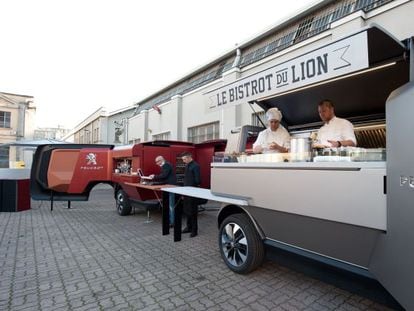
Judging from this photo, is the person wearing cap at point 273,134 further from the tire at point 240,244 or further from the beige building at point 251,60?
the tire at point 240,244

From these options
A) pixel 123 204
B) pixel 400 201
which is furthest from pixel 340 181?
pixel 123 204

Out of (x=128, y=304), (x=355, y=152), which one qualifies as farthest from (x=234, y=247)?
(x=355, y=152)

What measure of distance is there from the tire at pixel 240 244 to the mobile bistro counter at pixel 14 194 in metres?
8.16

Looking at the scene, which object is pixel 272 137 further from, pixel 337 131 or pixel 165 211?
pixel 165 211

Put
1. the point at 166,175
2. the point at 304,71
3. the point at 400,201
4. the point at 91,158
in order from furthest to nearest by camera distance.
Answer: the point at 91,158, the point at 166,175, the point at 304,71, the point at 400,201

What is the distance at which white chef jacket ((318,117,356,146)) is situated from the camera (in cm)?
300

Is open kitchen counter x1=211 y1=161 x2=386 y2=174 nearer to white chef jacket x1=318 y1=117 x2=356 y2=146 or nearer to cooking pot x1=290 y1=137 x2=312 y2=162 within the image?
cooking pot x1=290 y1=137 x2=312 y2=162

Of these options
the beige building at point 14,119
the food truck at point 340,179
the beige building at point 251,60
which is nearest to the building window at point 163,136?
the beige building at point 251,60

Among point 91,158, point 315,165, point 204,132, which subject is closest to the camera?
point 315,165

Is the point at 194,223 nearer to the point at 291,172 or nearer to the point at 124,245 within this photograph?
the point at 124,245

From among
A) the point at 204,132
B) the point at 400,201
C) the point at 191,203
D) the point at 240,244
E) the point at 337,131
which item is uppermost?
the point at 204,132

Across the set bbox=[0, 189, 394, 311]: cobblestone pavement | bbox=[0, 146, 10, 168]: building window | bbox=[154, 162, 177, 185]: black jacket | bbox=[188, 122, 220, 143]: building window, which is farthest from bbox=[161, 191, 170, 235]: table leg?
bbox=[0, 146, 10, 168]: building window

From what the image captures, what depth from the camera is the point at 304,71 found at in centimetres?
263

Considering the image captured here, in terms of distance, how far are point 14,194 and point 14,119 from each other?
2748cm
